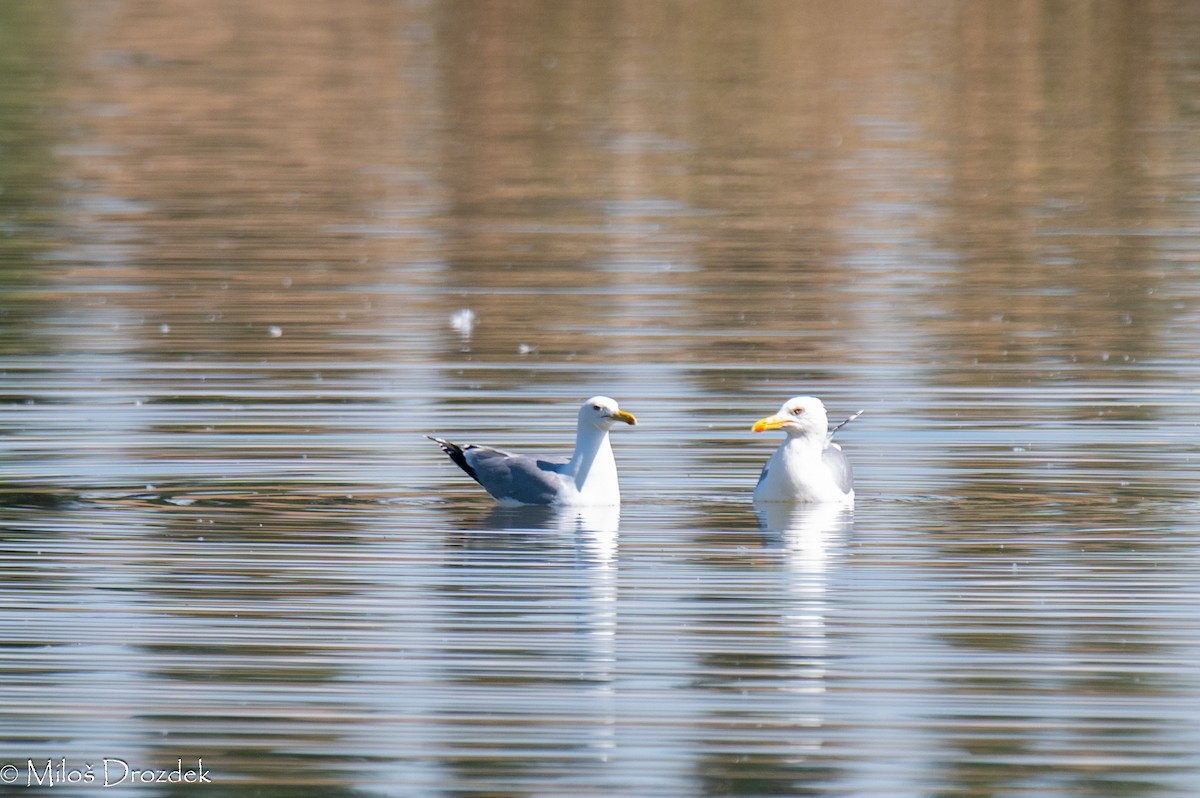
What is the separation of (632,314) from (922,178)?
461 inches

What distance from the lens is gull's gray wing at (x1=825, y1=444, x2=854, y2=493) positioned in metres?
13.2

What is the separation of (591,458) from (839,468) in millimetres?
1246

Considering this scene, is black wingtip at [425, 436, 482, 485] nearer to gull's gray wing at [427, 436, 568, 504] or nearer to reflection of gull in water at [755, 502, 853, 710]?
gull's gray wing at [427, 436, 568, 504]

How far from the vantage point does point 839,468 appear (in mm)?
13273

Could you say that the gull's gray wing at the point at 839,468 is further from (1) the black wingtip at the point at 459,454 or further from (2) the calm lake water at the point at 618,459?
(1) the black wingtip at the point at 459,454

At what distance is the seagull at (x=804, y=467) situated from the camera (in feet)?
43.4

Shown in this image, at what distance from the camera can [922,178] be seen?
31.0 m

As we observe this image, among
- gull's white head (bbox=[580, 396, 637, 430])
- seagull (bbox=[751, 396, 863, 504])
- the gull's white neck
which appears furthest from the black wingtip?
seagull (bbox=[751, 396, 863, 504])

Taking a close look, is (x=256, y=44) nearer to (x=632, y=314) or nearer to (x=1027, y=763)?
(x=632, y=314)

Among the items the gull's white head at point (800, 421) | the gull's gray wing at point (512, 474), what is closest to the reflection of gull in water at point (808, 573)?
the gull's white head at point (800, 421)

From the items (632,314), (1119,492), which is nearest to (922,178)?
(632,314)

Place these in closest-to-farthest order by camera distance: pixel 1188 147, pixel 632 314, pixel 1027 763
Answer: pixel 1027 763
pixel 632 314
pixel 1188 147

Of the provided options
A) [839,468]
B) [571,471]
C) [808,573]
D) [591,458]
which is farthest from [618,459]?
[808,573]

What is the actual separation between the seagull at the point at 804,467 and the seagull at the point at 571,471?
0.75 metres
